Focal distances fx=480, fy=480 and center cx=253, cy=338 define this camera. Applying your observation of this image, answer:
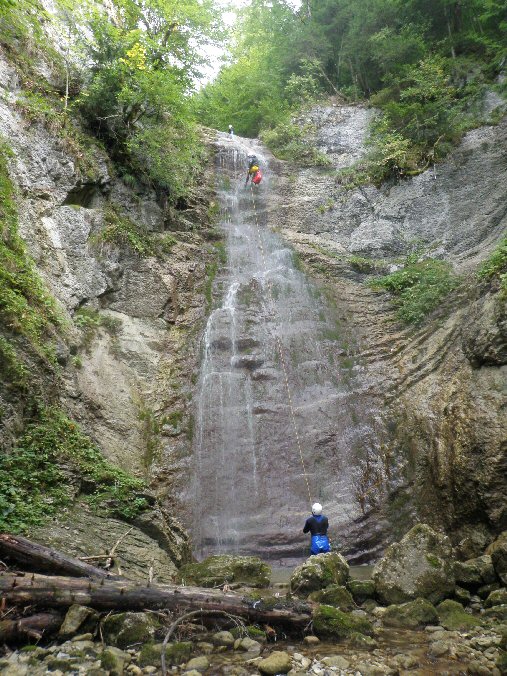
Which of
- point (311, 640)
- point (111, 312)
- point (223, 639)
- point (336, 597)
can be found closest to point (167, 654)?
point (223, 639)

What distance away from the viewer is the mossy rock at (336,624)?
5.02 metres

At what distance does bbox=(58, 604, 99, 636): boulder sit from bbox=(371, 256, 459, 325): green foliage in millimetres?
9574

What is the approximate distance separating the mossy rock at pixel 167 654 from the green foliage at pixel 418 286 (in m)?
9.27

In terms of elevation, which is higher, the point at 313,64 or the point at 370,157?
the point at 313,64

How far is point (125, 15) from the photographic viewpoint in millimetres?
Answer: 16047

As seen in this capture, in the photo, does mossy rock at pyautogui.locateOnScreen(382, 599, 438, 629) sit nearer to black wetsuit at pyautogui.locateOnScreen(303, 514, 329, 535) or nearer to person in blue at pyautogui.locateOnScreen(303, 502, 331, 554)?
person in blue at pyautogui.locateOnScreen(303, 502, 331, 554)

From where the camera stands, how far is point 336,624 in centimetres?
506

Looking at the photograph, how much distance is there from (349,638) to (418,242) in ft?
39.3

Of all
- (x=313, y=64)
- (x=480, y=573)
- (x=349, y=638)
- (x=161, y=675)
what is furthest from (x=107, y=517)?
(x=313, y=64)

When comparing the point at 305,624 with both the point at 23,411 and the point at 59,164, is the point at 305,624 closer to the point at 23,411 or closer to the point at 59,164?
the point at 23,411

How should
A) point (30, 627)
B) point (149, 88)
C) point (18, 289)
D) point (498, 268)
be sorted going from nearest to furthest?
point (30, 627) < point (18, 289) < point (498, 268) < point (149, 88)

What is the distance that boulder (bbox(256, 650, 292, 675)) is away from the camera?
421 centimetres

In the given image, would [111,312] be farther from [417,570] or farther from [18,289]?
[417,570]

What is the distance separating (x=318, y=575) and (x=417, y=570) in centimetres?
130
